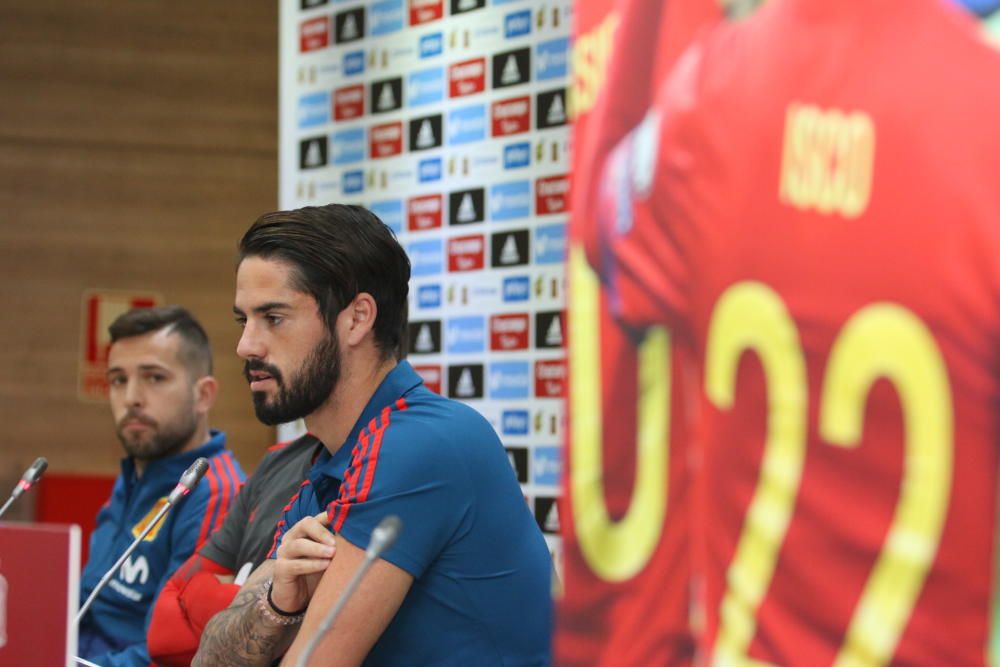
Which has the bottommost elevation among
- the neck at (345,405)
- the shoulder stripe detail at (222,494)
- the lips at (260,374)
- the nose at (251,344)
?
the shoulder stripe detail at (222,494)

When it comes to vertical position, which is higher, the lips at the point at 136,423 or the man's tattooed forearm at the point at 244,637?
the lips at the point at 136,423

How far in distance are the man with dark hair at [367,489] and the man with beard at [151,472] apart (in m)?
0.95

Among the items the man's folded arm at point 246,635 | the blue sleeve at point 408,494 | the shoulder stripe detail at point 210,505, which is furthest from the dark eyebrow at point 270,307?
the shoulder stripe detail at point 210,505

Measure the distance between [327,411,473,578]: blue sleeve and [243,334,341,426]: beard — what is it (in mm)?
145

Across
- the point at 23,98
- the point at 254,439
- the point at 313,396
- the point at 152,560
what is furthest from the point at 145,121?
the point at 313,396

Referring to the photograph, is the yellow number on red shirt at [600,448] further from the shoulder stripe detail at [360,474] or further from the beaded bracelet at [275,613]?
the beaded bracelet at [275,613]

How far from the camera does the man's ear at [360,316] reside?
2.04 meters

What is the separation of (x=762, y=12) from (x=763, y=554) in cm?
75

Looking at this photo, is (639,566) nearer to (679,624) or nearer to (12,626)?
(679,624)

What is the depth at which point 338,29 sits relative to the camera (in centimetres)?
452

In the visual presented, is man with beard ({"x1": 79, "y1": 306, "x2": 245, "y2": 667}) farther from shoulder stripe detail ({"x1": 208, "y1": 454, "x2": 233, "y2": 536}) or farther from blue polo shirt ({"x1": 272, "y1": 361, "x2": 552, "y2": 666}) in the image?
blue polo shirt ({"x1": 272, "y1": 361, "x2": 552, "y2": 666})

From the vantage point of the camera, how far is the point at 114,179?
6.40 meters

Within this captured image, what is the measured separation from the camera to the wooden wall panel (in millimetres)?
6250

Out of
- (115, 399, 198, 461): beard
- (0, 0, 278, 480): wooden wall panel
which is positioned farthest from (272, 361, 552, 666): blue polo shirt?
(0, 0, 278, 480): wooden wall panel
